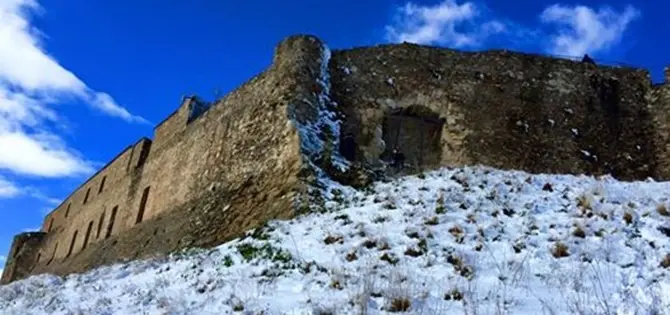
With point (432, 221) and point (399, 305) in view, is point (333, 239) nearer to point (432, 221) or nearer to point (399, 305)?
point (432, 221)

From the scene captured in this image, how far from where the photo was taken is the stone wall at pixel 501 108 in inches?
593

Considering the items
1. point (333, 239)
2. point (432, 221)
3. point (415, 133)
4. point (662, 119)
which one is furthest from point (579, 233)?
point (662, 119)

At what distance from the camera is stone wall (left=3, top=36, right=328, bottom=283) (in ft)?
43.6

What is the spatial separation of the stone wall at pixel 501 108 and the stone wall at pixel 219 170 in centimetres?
123

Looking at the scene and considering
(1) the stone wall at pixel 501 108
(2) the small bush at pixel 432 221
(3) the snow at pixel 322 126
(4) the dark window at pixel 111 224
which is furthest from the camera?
(4) the dark window at pixel 111 224

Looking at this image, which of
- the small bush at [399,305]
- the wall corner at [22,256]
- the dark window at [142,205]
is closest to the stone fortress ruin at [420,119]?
the dark window at [142,205]

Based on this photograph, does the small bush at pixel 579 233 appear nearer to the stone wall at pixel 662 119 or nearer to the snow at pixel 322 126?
the snow at pixel 322 126

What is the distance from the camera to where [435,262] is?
7.52 meters

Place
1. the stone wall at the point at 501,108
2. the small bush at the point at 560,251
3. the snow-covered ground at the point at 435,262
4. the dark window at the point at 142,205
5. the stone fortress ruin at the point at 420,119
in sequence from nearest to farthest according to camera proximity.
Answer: the snow-covered ground at the point at 435,262 < the small bush at the point at 560,251 < the stone fortress ruin at the point at 420,119 < the stone wall at the point at 501,108 < the dark window at the point at 142,205

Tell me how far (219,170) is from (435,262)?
30.8 ft

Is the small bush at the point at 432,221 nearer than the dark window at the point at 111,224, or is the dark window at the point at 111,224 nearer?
the small bush at the point at 432,221

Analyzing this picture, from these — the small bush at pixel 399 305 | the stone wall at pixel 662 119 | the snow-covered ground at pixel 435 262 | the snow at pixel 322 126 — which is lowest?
the small bush at pixel 399 305

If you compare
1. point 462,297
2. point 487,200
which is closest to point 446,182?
point 487,200

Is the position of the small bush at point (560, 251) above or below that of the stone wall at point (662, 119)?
below
